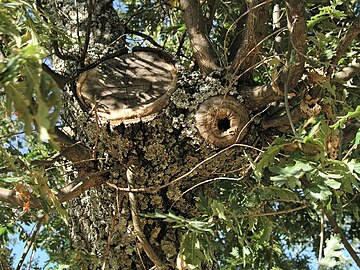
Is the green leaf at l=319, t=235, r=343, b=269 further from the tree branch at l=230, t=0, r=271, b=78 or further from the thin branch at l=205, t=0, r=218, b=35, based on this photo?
the thin branch at l=205, t=0, r=218, b=35

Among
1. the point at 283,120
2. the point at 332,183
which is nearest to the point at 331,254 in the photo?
the point at 332,183

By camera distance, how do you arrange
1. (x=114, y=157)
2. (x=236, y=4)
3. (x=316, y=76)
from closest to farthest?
(x=316, y=76)
(x=114, y=157)
(x=236, y=4)

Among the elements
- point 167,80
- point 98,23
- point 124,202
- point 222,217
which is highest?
point 98,23

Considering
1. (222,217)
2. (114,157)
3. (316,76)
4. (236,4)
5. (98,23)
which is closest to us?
(222,217)

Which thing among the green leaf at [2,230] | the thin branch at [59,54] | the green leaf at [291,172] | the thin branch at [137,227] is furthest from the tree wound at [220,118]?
the green leaf at [2,230]

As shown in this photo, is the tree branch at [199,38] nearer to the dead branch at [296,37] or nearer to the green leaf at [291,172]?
the dead branch at [296,37]

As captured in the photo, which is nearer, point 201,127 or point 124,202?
point 201,127

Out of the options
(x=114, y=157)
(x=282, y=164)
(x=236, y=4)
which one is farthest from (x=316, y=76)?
(x=236, y=4)

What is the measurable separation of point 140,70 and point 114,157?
330mm

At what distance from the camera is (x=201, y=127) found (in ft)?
6.46

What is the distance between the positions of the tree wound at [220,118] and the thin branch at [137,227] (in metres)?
0.26

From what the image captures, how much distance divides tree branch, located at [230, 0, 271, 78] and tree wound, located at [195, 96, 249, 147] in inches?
4.2

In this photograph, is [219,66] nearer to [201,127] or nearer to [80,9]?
[201,127]

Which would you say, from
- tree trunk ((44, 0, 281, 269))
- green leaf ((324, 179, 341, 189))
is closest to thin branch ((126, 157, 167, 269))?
tree trunk ((44, 0, 281, 269))
